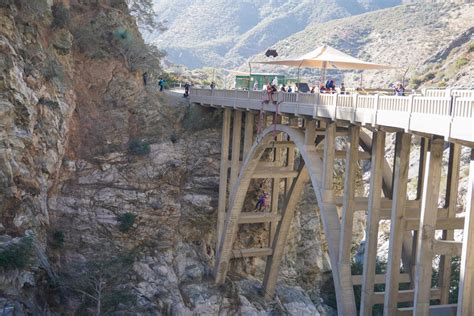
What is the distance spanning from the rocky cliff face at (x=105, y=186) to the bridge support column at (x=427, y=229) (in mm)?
11961

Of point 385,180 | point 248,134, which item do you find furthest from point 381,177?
point 248,134

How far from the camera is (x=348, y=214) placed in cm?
1452

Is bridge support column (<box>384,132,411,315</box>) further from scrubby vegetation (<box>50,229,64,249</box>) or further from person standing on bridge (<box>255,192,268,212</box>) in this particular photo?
person standing on bridge (<box>255,192,268,212</box>)

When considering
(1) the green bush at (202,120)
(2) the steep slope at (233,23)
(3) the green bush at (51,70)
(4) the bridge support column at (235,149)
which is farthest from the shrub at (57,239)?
(2) the steep slope at (233,23)

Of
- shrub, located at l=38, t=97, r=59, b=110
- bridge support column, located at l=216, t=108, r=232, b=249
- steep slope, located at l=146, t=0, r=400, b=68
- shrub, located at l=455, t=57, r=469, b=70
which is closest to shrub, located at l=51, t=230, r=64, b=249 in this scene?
shrub, located at l=38, t=97, r=59, b=110

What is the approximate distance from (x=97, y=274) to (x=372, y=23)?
7709 cm

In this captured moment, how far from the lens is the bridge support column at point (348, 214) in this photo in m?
14.4

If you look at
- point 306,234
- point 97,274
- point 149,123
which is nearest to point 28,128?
point 97,274

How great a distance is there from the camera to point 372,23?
3531 inches

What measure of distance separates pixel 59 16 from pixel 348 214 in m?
17.0

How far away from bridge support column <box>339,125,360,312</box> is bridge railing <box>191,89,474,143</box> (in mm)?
733

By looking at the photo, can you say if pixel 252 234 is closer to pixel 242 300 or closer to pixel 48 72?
pixel 242 300

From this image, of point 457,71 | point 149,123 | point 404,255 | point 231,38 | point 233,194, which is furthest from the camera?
point 231,38

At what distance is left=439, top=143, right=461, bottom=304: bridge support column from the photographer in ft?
42.5
